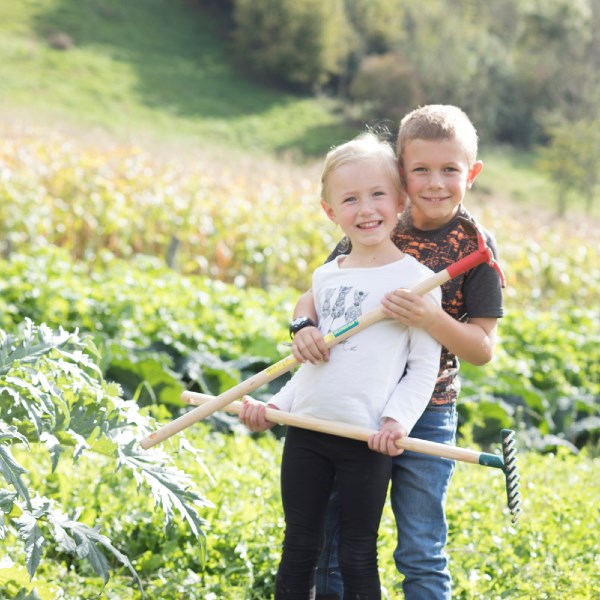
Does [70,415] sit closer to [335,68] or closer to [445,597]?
[445,597]

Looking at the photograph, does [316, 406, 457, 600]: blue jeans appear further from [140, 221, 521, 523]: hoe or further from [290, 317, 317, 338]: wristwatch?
[290, 317, 317, 338]: wristwatch

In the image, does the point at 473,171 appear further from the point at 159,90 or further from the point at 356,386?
the point at 159,90

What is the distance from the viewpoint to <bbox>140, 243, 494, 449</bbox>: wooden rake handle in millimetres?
2301

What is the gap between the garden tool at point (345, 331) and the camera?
230 centimetres

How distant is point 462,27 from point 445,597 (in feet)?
137

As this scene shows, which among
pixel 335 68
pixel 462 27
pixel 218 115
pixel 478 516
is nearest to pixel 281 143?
pixel 218 115

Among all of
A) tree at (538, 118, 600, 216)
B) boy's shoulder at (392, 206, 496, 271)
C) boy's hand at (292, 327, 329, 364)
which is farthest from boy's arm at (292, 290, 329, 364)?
tree at (538, 118, 600, 216)

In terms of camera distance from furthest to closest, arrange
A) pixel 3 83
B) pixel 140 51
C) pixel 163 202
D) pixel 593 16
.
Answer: pixel 593 16 → pixel 140 51 → pixel 3 83 → pixel 163 202

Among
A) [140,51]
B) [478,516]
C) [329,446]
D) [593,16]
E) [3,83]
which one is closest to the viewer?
[329,446]

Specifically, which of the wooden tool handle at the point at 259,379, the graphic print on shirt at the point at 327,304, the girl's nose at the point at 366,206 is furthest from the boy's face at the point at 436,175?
the graphic print on shirt at the point at 327,304

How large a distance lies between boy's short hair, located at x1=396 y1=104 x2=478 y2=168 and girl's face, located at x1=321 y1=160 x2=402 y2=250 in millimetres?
119

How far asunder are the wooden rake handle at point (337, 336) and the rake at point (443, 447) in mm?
99

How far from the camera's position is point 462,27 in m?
41.5

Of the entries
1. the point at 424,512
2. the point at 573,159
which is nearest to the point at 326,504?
the point at 424,512
